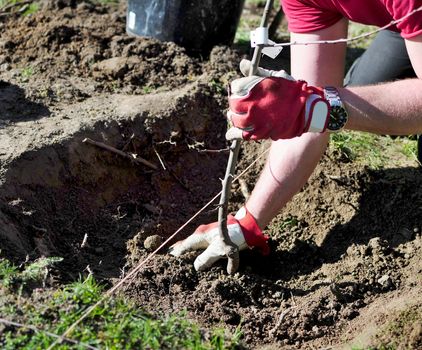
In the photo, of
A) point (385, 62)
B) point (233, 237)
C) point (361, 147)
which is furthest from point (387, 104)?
point (385, 62)

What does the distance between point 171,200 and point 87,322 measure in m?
1.34

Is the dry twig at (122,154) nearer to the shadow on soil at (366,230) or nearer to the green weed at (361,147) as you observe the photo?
the shadow on soil at (366,230)

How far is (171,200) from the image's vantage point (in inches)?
155

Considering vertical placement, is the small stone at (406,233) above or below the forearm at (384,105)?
below

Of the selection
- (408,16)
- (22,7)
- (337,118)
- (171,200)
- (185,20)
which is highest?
(408,16)

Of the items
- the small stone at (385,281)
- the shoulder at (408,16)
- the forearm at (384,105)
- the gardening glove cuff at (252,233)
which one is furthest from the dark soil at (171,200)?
the shoulder at (408,16)

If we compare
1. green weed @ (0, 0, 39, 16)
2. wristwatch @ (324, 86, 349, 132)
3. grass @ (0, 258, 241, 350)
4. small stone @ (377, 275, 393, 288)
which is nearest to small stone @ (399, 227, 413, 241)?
small stone @ (377, 275, 393, 288)

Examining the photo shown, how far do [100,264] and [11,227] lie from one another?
392mm

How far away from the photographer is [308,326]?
3119 millimetres

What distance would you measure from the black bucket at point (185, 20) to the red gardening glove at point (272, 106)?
1857mm

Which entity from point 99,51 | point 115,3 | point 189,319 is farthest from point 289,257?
point 115,3

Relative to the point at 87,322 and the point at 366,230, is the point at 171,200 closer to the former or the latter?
the point at 366,230

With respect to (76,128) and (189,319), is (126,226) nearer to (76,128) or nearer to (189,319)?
(76,128)

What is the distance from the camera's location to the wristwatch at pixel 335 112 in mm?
2912
